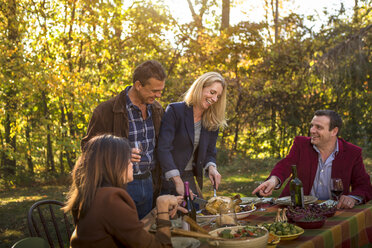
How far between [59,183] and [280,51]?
696cm

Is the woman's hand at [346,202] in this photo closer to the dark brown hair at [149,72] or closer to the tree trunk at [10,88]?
the dark brown hair at [149,72]

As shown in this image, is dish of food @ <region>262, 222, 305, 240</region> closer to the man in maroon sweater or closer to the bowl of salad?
the bowl of salad

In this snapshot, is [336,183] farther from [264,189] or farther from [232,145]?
[232,145]

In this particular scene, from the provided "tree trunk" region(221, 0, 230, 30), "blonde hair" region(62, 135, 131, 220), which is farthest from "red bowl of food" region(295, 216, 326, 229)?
"tree trunk" region(221, 0, 230, 30)

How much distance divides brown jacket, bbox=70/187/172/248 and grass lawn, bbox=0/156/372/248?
412 cm

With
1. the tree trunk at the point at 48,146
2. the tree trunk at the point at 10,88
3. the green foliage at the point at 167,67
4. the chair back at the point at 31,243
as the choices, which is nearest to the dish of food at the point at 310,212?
the chair back at the point at 31,243

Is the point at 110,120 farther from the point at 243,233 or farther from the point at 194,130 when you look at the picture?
the point at 243,233

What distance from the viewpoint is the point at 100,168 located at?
208 cm

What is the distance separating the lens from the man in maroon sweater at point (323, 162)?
11.3ft

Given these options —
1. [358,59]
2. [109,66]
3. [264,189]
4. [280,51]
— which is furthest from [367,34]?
[264,189]

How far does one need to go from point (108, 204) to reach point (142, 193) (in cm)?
117

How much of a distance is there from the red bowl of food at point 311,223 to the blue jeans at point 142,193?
1.16 metres

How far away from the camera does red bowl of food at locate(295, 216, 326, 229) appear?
8.13ft

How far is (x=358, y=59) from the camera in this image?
1012cm
